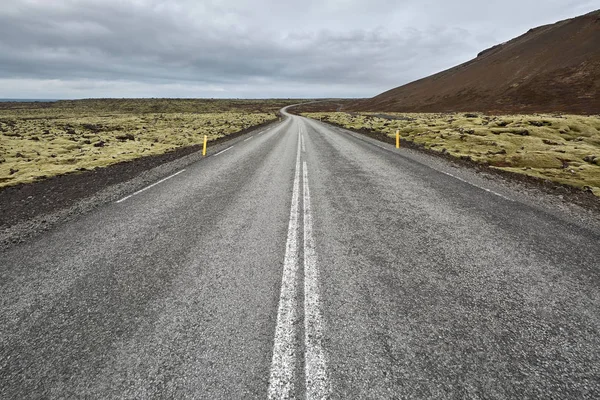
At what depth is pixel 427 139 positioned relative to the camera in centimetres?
1936

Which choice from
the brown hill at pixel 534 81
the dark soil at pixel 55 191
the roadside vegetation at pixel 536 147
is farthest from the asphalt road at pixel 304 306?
the brown hill at pixel 534 81

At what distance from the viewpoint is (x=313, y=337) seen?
2645 mm

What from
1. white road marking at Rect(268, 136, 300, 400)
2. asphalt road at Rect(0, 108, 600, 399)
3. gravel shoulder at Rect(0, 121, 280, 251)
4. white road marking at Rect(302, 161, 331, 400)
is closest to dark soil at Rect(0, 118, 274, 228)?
gravel shoulder at Rect(0, 121, 280, 251)

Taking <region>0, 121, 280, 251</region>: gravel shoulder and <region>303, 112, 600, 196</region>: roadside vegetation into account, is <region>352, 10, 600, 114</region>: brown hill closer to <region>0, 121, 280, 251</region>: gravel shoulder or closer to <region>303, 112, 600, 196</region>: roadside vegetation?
<region>303, 112, 600, 196</region>: roadside vegetation

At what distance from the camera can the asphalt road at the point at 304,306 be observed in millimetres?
2234

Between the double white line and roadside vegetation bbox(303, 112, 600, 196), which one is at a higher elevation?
roadside vegetation bbox(303, 112, 600, 196)

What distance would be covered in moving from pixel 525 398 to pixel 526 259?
2.62 metres

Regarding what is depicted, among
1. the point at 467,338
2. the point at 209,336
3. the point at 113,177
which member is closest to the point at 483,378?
the point at 467,338

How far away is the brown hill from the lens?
1951 inches

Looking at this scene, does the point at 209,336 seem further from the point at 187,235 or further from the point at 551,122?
the point at 551,122

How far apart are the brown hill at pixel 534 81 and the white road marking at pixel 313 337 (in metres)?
54.7

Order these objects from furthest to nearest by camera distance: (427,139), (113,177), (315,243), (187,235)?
(427,139)
(113,177)
(187,235)
(315,243)

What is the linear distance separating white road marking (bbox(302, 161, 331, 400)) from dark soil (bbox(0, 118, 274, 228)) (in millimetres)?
6278

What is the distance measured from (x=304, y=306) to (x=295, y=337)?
44cm
